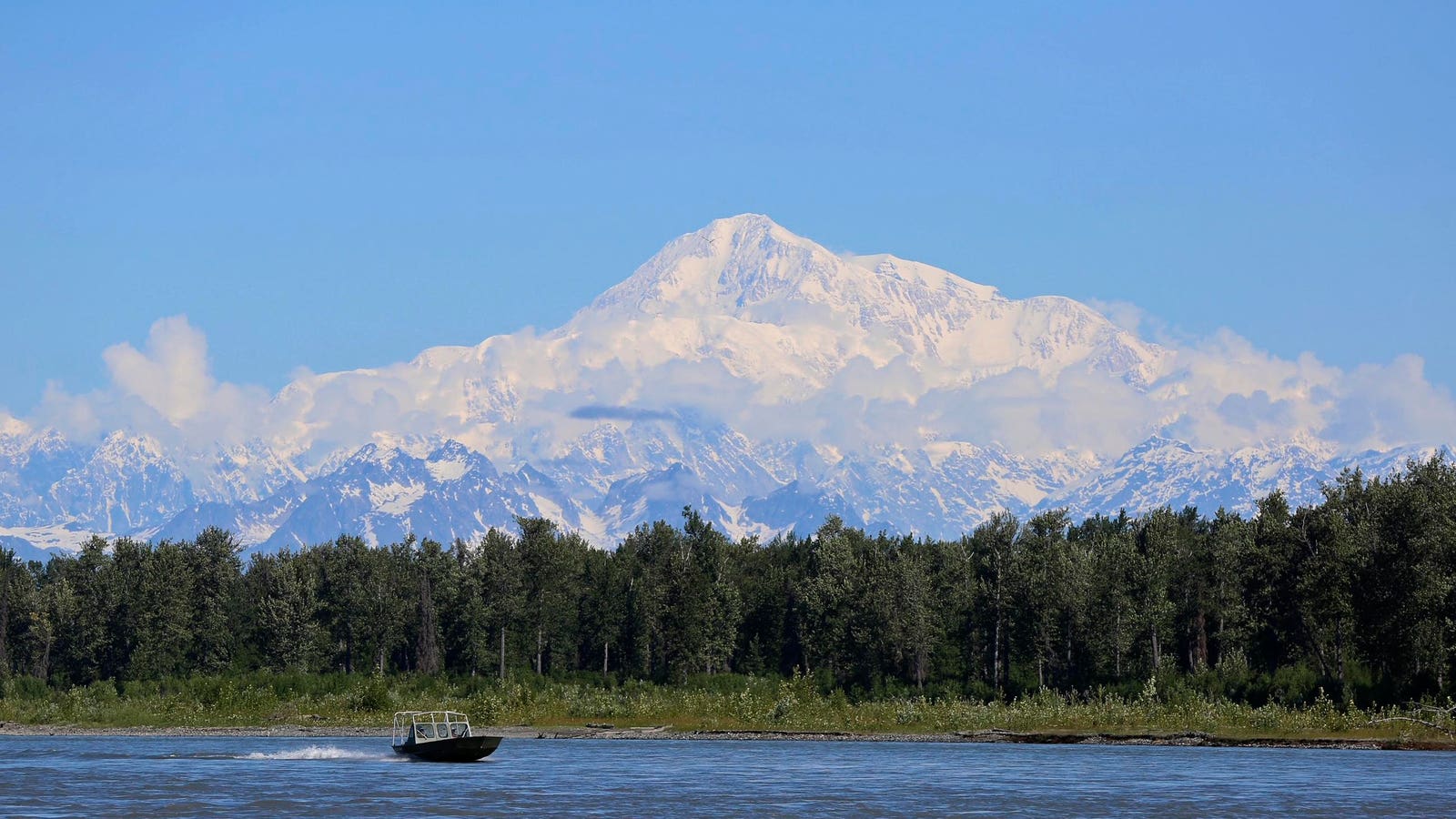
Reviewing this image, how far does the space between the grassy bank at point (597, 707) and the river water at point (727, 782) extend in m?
10.6

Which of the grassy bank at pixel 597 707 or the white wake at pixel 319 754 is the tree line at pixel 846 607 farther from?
the white wake at pixel 319 754

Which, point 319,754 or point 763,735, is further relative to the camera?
point 763,735

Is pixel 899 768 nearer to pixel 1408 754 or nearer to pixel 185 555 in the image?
pixel 1408 754

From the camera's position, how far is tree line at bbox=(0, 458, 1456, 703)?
113188 mm

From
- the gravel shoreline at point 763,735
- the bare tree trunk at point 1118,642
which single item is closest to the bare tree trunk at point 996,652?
the bare tree trunk at point 1118,642

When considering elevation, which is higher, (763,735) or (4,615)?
(4,615)

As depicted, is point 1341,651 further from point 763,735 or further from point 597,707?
point 597,707

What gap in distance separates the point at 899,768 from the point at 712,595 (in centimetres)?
7159

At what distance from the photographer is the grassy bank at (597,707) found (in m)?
121

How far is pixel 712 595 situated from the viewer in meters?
164

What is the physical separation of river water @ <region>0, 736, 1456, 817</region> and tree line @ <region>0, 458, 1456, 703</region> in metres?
14.8

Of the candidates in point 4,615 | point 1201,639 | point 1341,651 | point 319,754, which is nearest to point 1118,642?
point 1201,639

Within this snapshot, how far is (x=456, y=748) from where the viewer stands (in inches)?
3782

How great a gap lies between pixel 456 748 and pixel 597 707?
42955mm
